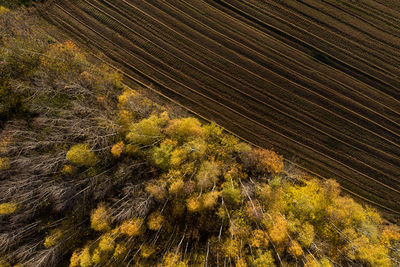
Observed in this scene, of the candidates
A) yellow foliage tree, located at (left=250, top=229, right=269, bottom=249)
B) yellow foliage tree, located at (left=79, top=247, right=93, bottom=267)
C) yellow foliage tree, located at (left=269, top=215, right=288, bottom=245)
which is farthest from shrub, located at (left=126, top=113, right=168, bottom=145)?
yellow foliage tree, located at (left=269, top=215, right=288, bottom=245)

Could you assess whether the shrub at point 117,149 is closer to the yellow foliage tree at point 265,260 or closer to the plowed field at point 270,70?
the plowed field at point 270,70

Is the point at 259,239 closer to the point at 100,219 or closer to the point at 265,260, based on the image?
the point at 265,260

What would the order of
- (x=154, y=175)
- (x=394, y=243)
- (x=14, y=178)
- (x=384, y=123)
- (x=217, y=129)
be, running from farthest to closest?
(x=384, y=123)
(x=217, y=129)
(x=394, y=243)
(x=154, y=175)
(x=14, y=178)

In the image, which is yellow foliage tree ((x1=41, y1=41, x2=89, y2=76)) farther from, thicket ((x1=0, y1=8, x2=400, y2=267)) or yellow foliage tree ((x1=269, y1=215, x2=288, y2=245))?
yellow foliage tree ((x1=269, y1=215, x2=288, y2=245))

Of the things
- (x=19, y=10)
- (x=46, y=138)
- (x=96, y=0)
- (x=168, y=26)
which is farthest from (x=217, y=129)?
(x=19, y=10)

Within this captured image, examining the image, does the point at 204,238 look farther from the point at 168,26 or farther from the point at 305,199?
the point at 168,26

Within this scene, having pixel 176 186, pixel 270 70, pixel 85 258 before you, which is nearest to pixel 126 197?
pixel 176 186
